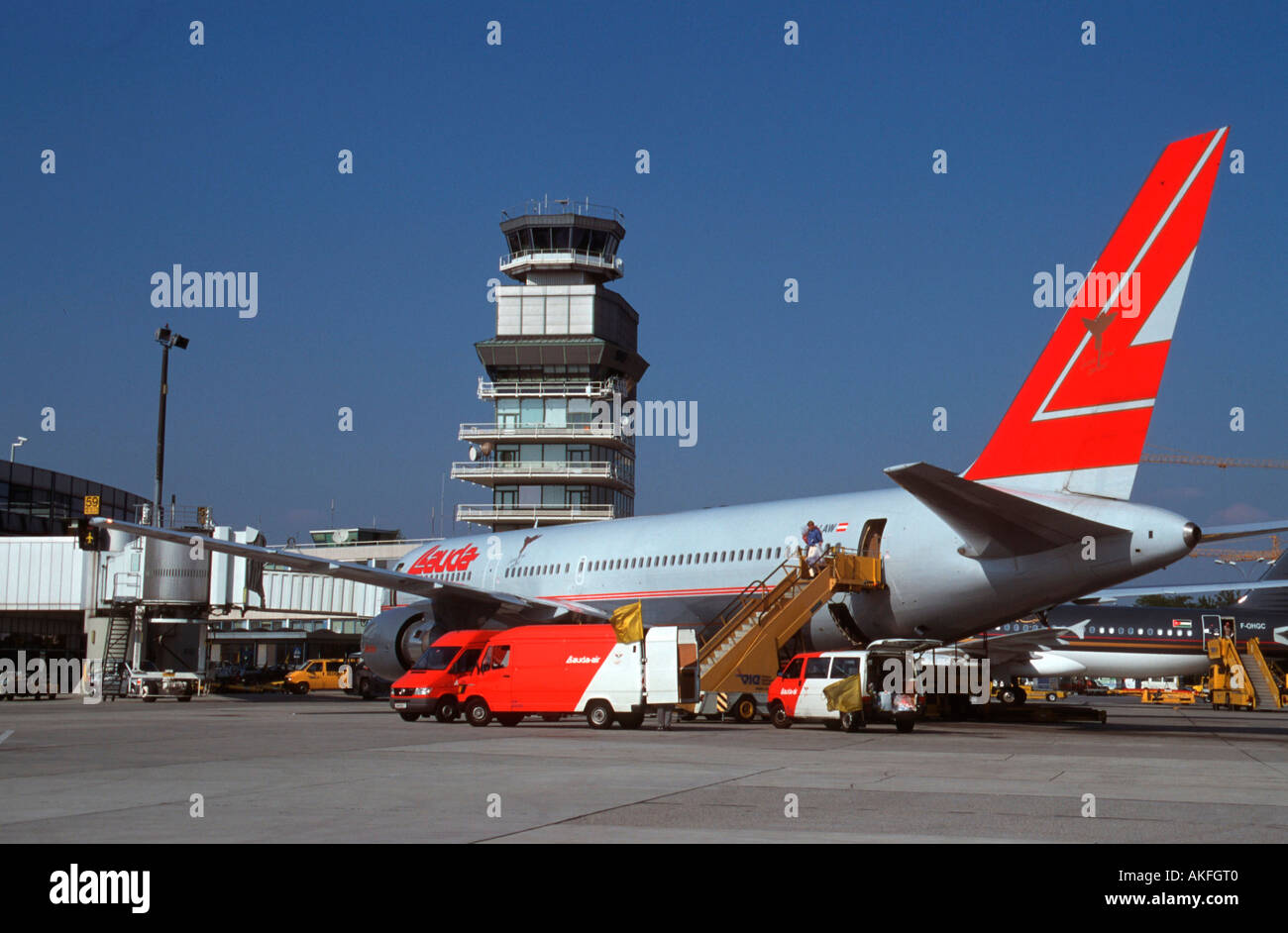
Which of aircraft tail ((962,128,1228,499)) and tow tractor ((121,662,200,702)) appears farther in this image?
tow tractor ((121,662,200,702))

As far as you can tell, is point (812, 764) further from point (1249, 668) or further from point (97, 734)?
point (1249, 668)

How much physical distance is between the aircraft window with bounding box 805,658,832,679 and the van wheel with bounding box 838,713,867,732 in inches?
35.3

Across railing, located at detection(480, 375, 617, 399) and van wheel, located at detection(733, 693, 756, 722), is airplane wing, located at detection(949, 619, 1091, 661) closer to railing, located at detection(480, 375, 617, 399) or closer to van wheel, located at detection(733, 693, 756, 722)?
van wheel, located at detection(733, 693, 756, 722)

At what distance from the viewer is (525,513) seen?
77.2m

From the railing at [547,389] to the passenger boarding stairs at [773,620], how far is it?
51932 mm

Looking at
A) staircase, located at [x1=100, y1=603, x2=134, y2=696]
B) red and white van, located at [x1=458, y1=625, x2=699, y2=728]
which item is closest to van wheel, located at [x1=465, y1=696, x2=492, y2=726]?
red and white van, located at [x1=458, y1=625, x2=699, y2=728]

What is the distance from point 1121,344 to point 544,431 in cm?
5745

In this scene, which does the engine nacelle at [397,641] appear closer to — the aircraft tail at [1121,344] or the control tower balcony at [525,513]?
the aircraft tail at [1121,344]

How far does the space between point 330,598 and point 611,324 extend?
30.8 meters

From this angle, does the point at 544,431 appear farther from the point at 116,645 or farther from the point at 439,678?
the point at 439,678

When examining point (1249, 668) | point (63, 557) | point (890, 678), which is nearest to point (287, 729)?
point (890, 678)

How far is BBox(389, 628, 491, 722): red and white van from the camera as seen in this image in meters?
27.3

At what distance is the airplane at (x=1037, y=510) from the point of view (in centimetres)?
2084
